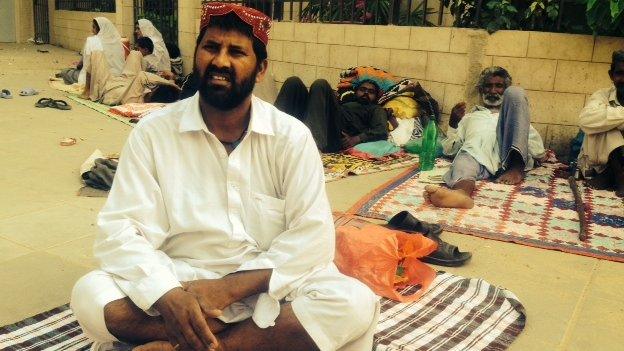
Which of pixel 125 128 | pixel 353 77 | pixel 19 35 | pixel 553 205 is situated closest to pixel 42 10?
pixel 19 35

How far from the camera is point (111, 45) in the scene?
999 centimetres

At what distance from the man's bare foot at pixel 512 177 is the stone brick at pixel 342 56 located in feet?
9.95

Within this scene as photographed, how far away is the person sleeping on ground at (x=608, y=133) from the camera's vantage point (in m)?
4.99

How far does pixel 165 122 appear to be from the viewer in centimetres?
226

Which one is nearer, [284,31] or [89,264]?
[89,264]

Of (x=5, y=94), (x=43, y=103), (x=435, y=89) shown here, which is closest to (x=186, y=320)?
(x=435, y=89)

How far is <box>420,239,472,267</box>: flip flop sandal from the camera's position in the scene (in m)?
3.45

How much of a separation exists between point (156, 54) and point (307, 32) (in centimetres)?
308

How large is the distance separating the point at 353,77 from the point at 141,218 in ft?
17.7

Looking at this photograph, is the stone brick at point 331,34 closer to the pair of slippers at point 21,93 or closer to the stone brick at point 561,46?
the stone brick at point 561,46

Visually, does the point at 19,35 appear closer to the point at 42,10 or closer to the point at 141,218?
the point at 42,10

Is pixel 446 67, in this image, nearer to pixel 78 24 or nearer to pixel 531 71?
pixel 531 71

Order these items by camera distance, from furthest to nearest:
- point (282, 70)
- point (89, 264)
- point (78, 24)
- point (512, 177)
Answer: point (78, 24), point (282, 70), point (512, 177), point (89, 264)

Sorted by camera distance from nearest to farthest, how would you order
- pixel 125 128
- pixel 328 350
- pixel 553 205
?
pixel 328 350, pixel 553 205, pixel 125 128
